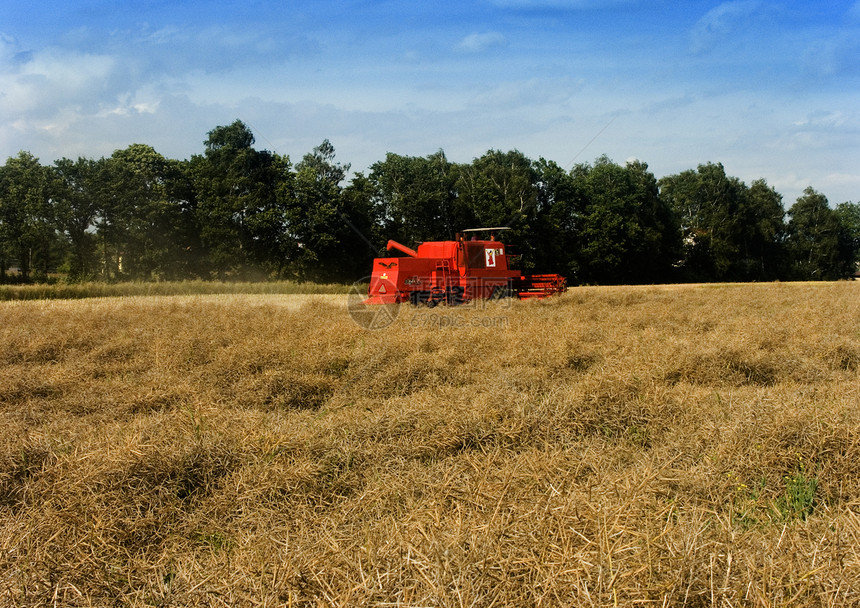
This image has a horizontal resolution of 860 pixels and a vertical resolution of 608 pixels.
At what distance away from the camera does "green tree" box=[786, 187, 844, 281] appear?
6097cm

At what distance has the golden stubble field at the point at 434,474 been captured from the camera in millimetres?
2264

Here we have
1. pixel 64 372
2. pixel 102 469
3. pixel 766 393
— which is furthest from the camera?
pixel 64 372

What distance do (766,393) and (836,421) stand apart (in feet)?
3.49

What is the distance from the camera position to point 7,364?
7.65 m

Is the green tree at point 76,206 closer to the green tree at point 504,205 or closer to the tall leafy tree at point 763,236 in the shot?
the green tree at point 504,205

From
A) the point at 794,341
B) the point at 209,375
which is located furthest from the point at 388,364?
the point at 794,341

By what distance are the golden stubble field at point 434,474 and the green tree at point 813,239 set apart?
64.2 m

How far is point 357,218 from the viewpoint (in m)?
42.8

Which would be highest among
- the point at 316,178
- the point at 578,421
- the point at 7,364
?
the point at 316,178

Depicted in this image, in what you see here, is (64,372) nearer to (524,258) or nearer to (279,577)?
(279,577)

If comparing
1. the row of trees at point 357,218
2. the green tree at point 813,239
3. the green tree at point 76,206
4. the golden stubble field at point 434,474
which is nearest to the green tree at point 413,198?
the row of trees at point 357,218

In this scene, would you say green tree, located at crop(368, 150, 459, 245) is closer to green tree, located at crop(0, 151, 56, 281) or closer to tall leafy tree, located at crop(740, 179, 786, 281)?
green tree, located at crop(0, 151, 56, 281)

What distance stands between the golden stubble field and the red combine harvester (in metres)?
8.61

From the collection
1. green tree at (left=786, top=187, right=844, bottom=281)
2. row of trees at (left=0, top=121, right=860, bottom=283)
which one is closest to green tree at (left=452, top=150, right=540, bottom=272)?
row of trees at (left=0, top=121, right=860, bottom=283)
